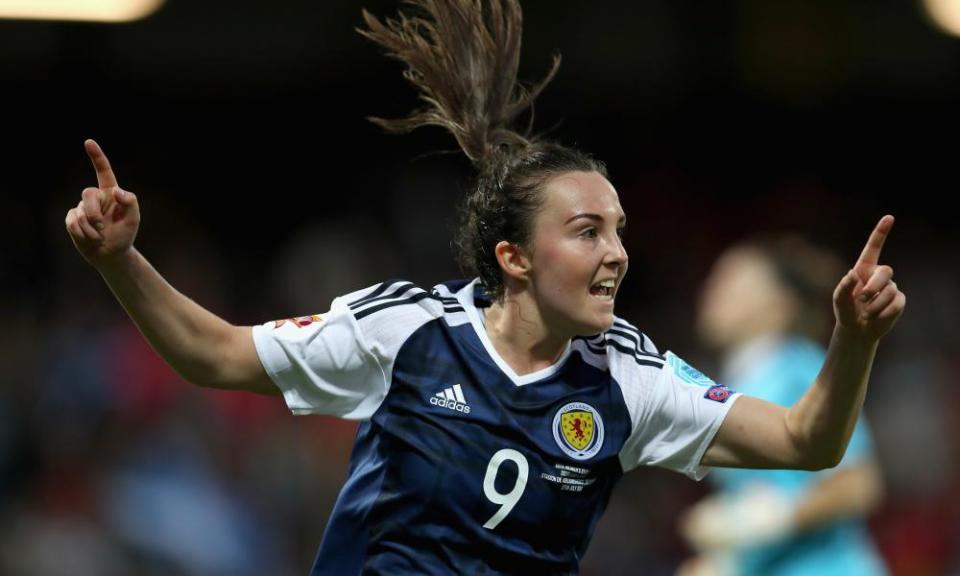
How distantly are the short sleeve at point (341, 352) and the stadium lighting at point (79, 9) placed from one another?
634 centimetres

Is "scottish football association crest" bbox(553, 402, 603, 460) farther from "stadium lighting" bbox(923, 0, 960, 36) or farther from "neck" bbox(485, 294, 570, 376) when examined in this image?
"stadium lighting" bbox(923, 0, 960, 36)

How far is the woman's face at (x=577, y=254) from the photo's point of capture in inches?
127

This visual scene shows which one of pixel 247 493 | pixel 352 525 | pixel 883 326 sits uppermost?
pixel 883 326

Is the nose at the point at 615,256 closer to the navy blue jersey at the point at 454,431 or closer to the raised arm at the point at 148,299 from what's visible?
the navy blue jersey at the point at 454,431

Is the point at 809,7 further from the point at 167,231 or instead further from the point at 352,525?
the point at 352,525

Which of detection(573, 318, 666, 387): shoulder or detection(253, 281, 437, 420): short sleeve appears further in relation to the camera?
detection(573, 318, 666, 387): shoulder

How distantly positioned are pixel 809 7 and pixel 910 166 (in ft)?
5.98

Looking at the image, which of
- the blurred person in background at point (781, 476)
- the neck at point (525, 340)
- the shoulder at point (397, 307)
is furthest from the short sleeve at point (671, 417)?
the blurred person in background at point (781, 476)

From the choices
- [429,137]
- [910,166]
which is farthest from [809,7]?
[429,137]

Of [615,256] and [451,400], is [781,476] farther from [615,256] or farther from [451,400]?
[451,400]

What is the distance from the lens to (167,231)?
29.7 ft

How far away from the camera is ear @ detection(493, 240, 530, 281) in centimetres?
336


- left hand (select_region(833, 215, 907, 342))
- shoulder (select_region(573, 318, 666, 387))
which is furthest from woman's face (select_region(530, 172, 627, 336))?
left hand (select_region(833, 215, 907, 342))

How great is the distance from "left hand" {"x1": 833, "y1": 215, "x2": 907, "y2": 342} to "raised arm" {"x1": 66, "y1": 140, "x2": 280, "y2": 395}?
1.28 metres
